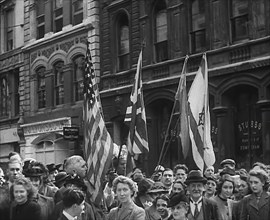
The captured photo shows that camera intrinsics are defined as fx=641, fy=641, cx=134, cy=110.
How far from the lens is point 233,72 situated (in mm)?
17531

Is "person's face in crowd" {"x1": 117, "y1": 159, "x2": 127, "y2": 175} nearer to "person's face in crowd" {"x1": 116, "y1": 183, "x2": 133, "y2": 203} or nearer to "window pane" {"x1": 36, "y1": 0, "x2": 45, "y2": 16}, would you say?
"person's face in crowd" {"x1": 116, "y1": 183, "x2": 133, "y2": 203}

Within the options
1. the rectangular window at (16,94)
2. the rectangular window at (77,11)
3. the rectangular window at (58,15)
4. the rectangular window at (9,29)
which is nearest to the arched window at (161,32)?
the rectangular window at (77,11)

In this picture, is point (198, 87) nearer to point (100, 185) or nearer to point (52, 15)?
point (100, 185)

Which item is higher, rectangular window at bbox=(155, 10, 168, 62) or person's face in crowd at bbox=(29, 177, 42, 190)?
rectangular window at bbox=(155, 10, 168, 62)

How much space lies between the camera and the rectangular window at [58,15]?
27.0m

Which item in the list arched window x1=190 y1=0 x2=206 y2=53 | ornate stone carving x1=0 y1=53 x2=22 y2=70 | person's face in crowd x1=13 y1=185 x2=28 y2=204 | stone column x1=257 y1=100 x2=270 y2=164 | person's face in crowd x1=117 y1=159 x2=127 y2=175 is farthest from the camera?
ornate stone carving x1=0 y1=53 x2=22 y2=70

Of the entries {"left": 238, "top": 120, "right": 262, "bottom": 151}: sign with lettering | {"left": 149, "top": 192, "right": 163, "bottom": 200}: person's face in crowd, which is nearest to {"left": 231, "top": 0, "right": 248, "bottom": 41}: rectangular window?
{"left": 238, "top": 120, "right": 262, "bottom": 151}: sign with lettering

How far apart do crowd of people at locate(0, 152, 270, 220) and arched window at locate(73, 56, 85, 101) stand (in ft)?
51.1

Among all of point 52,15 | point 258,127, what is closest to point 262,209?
point 258,127

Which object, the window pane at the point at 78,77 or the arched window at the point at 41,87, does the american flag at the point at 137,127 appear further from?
the arched window at the point at 41,87

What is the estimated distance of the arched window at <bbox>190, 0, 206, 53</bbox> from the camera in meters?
19.2

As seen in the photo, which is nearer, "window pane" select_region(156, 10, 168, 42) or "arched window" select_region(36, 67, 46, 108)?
"window pane" select_region(156, 10, 168, 42)

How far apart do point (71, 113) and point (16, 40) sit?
721cm

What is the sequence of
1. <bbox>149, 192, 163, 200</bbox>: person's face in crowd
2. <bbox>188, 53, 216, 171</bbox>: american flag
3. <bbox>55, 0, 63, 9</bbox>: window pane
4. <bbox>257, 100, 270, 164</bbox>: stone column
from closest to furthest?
<bbox>149, 192, 163, 200</bbox>: person's face in crowd → <bbox>188, 53, 216, 171</bbox>: american flag → <bbox>257, 100, 270, 164</bbox>: stone column → <bbox>55, 0, 63, 9</bbox>: window pane
